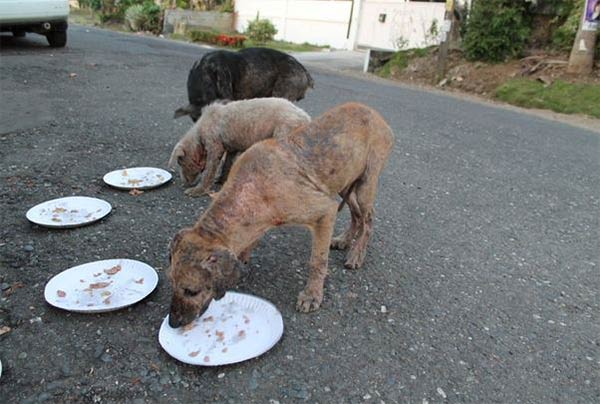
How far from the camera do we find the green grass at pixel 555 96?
1276 cm

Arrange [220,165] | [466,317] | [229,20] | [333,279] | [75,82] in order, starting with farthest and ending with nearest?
[229,20], [75,82], [220,165], [333,279], [466,317]

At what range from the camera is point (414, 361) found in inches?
128

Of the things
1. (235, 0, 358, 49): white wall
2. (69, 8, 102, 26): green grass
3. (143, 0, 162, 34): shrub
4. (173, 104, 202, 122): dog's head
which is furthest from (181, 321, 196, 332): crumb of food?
(69, 8, 102, 26): green grass

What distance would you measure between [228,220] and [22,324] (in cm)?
158

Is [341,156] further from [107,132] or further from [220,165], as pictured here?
[107,132]

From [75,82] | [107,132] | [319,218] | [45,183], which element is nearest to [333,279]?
[319,218]

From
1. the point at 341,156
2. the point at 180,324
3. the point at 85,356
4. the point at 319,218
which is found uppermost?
the point at 341,156

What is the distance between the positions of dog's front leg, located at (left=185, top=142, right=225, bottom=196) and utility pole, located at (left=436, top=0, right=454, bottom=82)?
39.6ft

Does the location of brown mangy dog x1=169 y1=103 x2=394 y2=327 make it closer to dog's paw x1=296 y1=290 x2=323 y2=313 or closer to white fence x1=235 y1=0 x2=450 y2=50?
dog's paw x1=296 y1=290 x2=323 y2=313

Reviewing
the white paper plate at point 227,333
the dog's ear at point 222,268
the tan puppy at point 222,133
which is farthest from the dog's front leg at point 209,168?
the dog's ear at point 222,268

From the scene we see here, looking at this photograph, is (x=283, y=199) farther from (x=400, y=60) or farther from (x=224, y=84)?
(x=400, y=60)

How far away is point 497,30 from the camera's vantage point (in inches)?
609

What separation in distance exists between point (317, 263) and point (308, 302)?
307 mm

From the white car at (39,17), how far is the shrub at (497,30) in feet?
41.6
